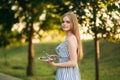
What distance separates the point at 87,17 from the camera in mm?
14922

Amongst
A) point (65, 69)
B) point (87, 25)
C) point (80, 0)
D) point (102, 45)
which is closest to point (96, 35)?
point (87, 25)

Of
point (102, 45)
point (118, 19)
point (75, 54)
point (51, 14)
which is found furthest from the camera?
point (102, 45)

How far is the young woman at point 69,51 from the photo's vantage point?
667 cm

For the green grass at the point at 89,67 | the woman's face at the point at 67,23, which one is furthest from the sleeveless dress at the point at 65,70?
the green grass at the point at 89,67

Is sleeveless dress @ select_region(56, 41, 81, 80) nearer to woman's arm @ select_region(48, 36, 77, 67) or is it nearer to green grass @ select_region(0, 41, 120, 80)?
woman's arm @ select_region(48, 36, 77, 67)

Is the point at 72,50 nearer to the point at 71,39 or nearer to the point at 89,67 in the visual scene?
the point at 71,39

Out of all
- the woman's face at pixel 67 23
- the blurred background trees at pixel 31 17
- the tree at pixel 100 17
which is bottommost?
the woman's face at pixel 67 23

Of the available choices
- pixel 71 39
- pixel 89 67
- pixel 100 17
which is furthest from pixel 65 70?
pixel 89 67

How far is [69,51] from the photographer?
6.67 m

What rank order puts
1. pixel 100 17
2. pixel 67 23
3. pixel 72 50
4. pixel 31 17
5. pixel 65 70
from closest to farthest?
pixel 72 50
pixel 67 23
pixel 65 70
pixel 100 17
pixel 31 17

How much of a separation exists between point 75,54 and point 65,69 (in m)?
0.44

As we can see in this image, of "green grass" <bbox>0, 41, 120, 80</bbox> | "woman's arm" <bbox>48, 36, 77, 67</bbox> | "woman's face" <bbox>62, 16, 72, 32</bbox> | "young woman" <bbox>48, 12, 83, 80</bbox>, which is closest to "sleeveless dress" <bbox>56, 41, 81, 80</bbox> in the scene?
"young woman" <bbox>48, 12, 83, 80</bbox>

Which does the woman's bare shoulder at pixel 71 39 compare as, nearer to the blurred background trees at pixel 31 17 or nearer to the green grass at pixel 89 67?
the blurred background trees at pixel 31 17

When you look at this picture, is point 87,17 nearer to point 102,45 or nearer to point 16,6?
point 16,6
